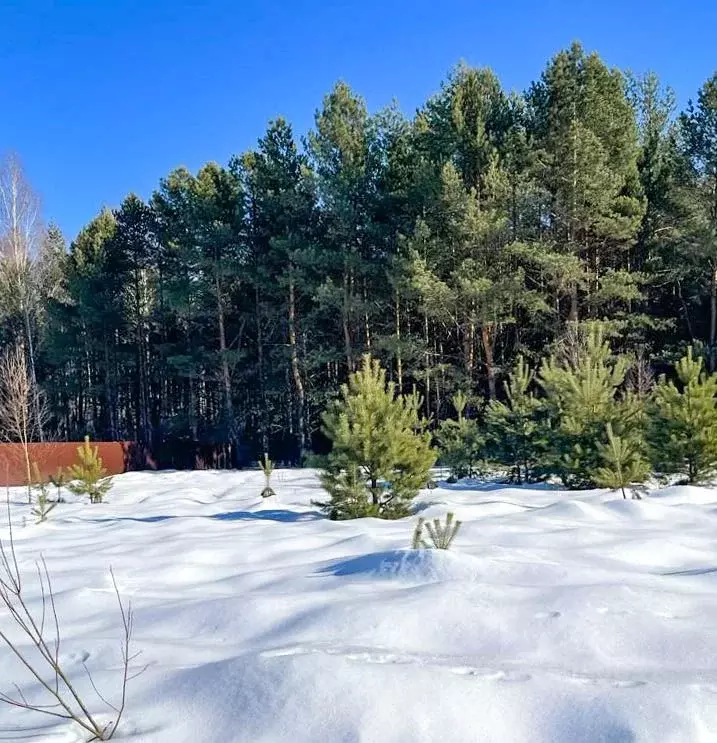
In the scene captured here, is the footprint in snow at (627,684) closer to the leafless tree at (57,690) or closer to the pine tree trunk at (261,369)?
the leafless tree at (57,690)

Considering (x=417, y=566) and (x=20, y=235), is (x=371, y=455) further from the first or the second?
(x=20, y=235)

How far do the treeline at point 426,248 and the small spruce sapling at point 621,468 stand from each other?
395 inches

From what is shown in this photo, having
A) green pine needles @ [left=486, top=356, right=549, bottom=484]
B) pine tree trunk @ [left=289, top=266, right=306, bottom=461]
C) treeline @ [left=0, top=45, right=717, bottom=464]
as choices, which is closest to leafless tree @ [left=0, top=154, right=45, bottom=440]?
treeline @ [left=0, top=45, right=717, bottom=464]

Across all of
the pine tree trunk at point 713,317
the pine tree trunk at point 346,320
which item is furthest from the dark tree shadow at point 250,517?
the pine tree trunk at point 713,317

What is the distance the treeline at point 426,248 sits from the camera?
19312mm

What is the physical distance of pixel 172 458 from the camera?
2531 centimetres

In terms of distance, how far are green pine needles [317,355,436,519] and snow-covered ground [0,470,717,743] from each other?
3.87ft

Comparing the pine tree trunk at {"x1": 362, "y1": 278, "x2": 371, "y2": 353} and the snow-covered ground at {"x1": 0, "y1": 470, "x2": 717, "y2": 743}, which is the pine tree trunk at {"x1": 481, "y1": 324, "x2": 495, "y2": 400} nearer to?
the pine tree trunk at {"x1": 362, "y1": 278, "x2": 371, "y2": 353}

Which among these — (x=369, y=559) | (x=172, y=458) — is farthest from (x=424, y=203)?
(x=369, y=559)

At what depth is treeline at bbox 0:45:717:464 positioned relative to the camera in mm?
19312

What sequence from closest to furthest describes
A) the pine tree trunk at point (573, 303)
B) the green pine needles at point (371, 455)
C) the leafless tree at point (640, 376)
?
the green pine needles at point (371, 455), the leafless tree at point (640, 376), the pine tree trunk at point (573, 303)

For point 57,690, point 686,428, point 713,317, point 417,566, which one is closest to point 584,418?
point 686,428

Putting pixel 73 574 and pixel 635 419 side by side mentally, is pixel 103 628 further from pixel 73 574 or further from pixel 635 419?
pixel 635 419

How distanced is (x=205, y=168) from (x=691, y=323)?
18.9 meters
